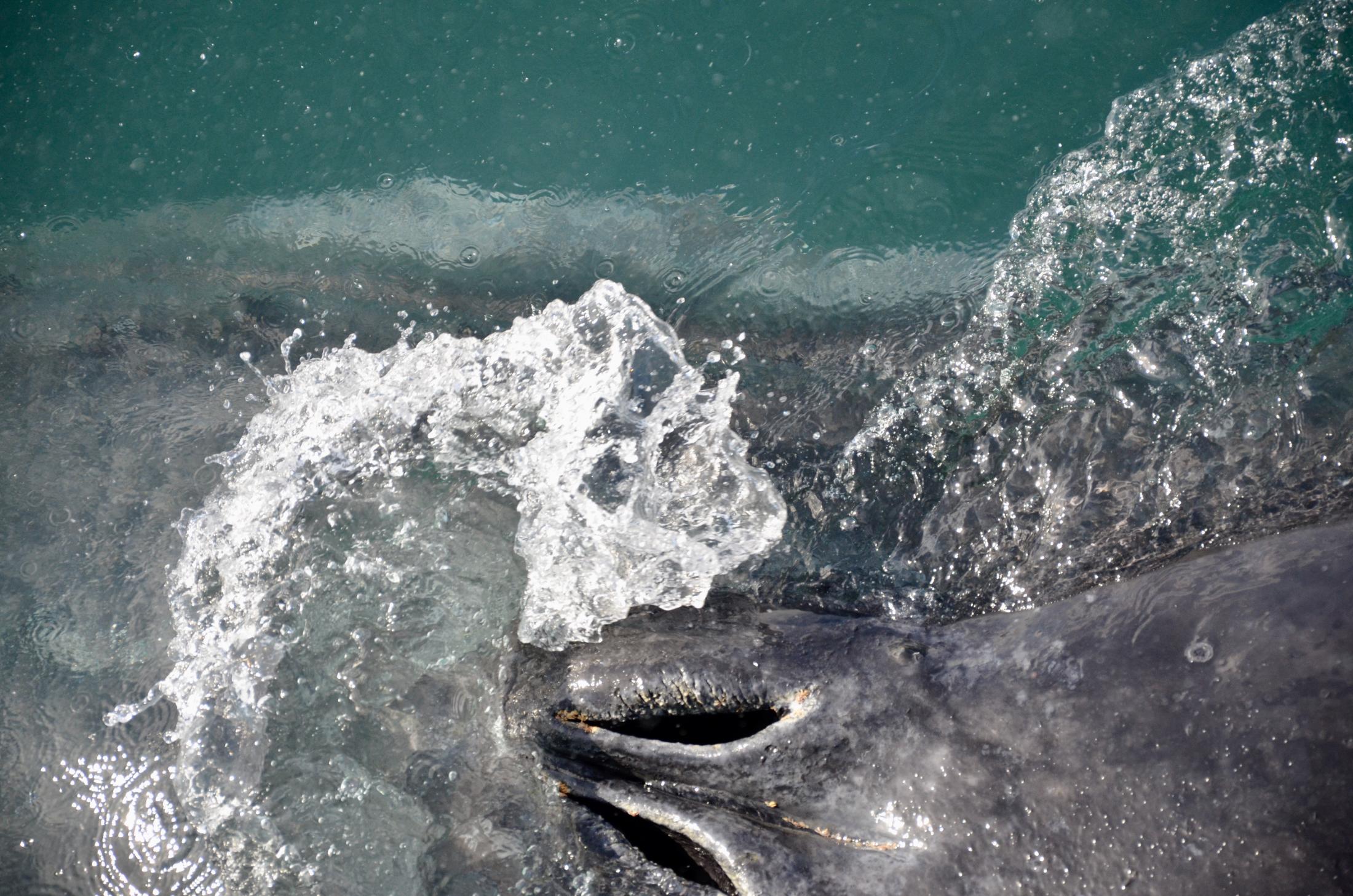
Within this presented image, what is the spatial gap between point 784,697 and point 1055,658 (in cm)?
61

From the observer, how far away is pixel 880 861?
6.25 ft

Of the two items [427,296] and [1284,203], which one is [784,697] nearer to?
[427,296]

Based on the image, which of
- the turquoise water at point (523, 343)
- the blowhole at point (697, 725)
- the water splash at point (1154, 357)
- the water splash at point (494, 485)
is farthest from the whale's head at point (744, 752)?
the water splash at point (1154, 357)

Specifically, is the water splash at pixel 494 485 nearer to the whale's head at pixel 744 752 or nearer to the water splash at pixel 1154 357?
the whale's head at pixel 744 752

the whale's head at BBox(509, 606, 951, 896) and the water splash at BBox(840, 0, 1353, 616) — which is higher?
the water splash at BBox(840, 0, 1353, 616)

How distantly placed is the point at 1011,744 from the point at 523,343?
7.05 ft

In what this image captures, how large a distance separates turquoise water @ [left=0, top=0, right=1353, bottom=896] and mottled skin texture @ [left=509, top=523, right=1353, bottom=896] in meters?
0.21

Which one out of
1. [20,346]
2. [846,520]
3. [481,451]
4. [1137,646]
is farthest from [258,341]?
[1137,646]

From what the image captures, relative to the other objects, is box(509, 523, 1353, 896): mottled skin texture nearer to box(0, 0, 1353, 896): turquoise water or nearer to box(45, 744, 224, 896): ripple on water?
box(0, 0, 1353, 896): turquoise water

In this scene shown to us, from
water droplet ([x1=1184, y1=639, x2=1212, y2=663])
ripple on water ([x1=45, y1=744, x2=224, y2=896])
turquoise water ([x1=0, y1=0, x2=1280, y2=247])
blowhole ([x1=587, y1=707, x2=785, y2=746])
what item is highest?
turquoise water ([x1=0, y1=0, x2=1280, y2=247])

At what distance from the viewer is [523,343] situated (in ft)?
11.0

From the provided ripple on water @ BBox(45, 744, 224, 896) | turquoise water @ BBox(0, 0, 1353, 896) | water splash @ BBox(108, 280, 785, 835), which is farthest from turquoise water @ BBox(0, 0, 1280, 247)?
ripple on water @ BBox(45, 744, 224, 896)

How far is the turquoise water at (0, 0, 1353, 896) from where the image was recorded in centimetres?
262

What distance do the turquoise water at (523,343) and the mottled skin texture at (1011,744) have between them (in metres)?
0.21
